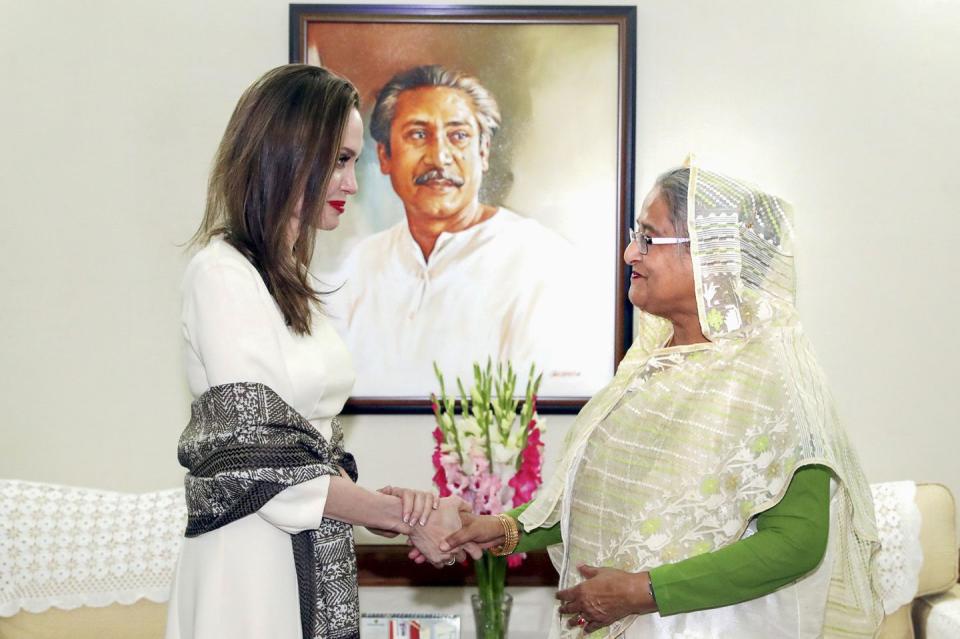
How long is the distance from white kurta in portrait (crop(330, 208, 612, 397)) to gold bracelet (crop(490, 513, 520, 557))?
108 cm

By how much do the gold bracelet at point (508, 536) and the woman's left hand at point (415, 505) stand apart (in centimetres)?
17

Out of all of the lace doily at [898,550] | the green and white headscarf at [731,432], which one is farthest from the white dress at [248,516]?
the lace doily at [898,550]

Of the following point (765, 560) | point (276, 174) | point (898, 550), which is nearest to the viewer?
point (765, 560)

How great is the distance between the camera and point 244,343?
1.88 meters

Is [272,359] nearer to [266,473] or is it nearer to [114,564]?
[266,473]

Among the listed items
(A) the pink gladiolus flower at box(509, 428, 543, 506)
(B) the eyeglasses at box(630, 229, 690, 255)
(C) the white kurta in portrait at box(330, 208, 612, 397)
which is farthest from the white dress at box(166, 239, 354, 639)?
(C) the white kurta in portrait at box(330, 208, 612, 397)

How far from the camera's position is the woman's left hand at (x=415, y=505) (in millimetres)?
2230

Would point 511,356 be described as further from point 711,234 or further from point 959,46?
point 959,46

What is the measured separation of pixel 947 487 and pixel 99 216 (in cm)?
295

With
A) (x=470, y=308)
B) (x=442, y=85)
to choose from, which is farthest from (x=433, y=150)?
(x=470, y=308)

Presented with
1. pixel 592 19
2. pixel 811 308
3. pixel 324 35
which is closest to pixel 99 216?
pixel 324 35

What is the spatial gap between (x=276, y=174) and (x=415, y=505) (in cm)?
80

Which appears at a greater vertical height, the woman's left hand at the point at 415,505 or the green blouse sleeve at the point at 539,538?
the woman's left hand at the point at 415,505

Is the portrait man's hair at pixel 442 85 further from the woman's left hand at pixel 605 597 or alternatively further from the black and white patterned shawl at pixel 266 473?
the woman's left hand at pixel 605 597
